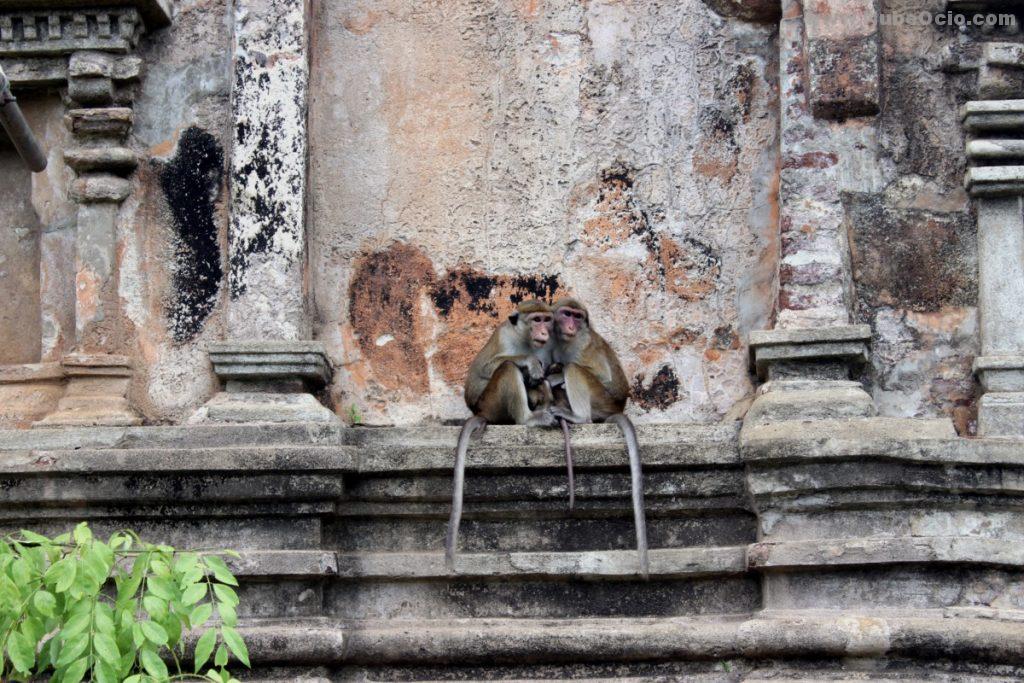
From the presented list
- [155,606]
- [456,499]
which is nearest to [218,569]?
[155,606]

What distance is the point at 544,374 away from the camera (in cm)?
641

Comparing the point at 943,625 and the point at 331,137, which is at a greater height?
the point at 331,137

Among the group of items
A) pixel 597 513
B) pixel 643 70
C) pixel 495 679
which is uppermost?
pixel 643 70

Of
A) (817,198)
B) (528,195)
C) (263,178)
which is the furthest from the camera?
(528,195)

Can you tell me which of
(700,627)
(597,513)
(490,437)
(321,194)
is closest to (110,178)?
(321,194)

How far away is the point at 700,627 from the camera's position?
5844mm

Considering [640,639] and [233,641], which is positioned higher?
[233,641]

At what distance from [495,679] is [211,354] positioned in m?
1.59

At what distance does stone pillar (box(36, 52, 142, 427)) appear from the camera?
6.36m

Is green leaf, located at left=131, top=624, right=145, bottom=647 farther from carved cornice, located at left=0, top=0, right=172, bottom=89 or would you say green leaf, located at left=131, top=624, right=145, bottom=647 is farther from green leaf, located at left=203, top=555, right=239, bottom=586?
carved cornice, located at left=0, top=0, right=172, bottom=89

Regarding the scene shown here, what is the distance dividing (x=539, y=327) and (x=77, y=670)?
2.37 meters

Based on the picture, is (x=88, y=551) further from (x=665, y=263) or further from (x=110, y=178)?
(x=665, y=263)

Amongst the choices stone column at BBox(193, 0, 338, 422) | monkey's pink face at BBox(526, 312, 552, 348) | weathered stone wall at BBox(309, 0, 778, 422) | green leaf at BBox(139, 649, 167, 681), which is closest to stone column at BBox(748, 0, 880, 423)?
weathered stone wall at BBox(309, 0, 778, 422)

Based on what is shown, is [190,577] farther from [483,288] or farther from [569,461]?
[483,288]
